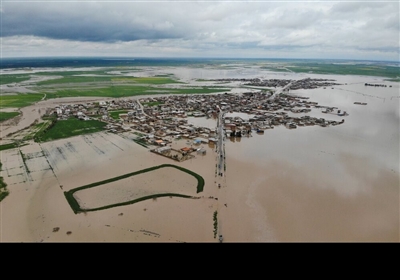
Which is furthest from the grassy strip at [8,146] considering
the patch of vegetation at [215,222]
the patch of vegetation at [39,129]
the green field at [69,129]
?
the patch of vegetation at [215,222]

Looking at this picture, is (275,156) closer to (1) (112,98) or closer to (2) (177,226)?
(2) (177,226)

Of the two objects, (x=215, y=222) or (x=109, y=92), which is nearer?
(x=215, y=222)

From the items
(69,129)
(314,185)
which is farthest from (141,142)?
(314,185)

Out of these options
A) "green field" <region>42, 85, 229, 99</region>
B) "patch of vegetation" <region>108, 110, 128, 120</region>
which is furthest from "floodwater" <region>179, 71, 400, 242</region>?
"green field" <region>42, 85, 229, 99</region>

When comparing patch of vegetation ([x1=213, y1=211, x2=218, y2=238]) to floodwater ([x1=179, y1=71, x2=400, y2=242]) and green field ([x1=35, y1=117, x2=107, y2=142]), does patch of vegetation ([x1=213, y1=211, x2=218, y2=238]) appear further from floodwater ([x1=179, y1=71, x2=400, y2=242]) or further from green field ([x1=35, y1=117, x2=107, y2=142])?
green field ([x1=35, y1=117, x2=107, y2=142])

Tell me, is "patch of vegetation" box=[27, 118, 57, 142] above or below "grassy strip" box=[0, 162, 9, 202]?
above

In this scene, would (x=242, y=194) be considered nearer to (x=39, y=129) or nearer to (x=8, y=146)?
(x=8, y=146)
